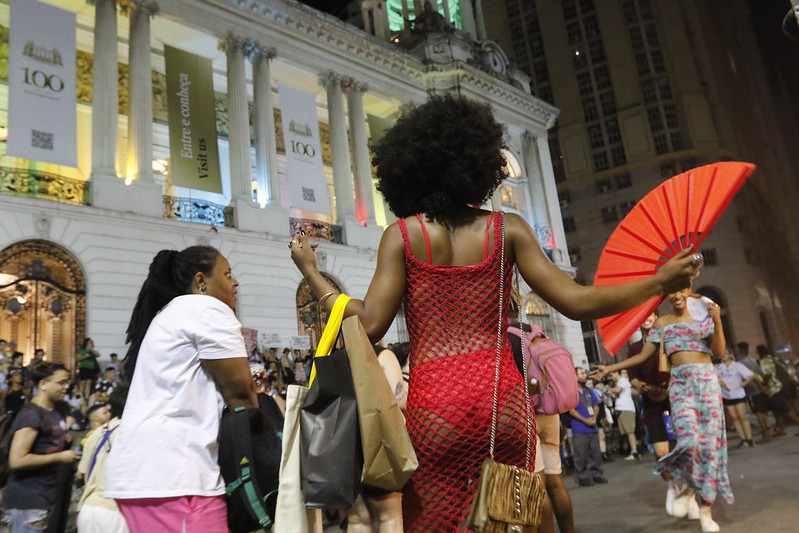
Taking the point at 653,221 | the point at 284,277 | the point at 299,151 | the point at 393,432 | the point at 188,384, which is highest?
the point at 299,151

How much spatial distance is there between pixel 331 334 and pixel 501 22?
55.5 m

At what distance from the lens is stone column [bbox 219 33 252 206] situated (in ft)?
59.4

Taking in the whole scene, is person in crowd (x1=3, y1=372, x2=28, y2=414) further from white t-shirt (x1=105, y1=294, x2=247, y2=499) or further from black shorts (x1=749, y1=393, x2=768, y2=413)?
black shorts (x1=749, y1=393, x2=768, y2=413)

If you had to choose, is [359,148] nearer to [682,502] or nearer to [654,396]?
[654,396]

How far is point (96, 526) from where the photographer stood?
256cm

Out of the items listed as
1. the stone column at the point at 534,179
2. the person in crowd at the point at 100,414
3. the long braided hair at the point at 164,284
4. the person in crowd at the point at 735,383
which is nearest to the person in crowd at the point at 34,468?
the person in crowd at the point at 100,414

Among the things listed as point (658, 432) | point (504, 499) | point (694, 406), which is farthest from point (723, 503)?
point (504, 499)

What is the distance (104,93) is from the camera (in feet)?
51.7

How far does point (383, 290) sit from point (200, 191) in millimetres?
18639

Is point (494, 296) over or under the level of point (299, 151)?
under

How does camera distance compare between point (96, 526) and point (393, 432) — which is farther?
point (96, 526)

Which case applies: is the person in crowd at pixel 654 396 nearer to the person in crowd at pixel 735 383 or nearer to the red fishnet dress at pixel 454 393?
the red fishnet dress at pixel 454 393

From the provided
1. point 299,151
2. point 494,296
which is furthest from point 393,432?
point 299,151

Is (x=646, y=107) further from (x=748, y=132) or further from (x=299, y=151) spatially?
(x=299, y=151)
